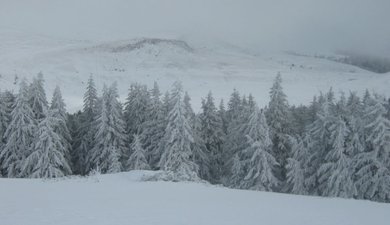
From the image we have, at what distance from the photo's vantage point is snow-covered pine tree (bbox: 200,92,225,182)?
49.9 metres

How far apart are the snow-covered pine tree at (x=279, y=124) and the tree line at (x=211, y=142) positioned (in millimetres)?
102

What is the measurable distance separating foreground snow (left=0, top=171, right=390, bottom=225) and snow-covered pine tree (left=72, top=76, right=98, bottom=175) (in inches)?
1033

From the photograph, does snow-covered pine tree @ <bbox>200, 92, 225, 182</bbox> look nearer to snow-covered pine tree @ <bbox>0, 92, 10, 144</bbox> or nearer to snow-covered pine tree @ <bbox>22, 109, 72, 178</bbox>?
snow-covered pine tree @ <bbox>22, 109, 72, 178</bbox>

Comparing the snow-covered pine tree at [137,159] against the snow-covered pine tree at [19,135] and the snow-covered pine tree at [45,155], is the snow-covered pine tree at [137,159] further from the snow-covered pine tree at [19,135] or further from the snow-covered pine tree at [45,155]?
the snow-covered pine tree at [19,135]

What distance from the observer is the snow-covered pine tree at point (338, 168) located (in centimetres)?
3428

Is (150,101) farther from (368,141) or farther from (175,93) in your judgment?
(368,141)

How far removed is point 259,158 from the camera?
40.5 metres

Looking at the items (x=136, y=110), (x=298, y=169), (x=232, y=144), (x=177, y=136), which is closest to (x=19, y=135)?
(x=136, y=110)

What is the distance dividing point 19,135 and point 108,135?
864 centimetres

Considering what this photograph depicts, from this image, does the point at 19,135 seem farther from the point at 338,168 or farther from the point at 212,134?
the point at 338,168

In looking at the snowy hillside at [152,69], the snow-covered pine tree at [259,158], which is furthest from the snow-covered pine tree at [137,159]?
the snowy hillside at [152,69]

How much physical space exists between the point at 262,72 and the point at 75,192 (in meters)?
145

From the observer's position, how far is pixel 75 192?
19172mm

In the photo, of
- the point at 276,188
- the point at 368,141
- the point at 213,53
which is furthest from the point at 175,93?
the point at 213,53
